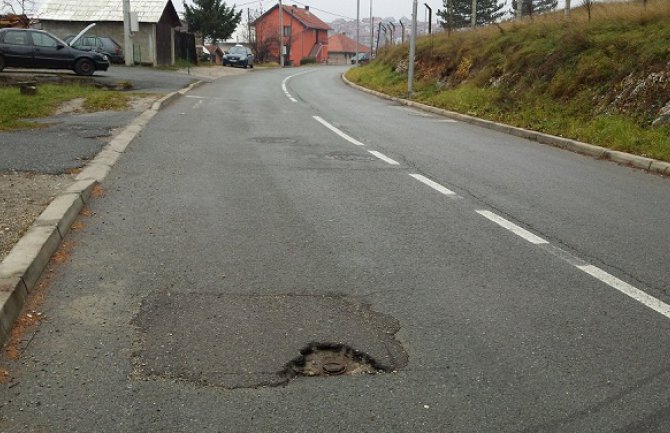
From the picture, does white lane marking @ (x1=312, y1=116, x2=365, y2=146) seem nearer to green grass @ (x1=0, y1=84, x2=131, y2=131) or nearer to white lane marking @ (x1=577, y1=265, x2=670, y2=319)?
green grass @ (x1=0, y1=84, x2=131, y2=131)

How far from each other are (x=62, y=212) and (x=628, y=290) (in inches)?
185

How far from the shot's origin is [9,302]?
3742 mm

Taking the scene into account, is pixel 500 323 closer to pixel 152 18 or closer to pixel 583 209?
pixel 583 209

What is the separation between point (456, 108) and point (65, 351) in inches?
659

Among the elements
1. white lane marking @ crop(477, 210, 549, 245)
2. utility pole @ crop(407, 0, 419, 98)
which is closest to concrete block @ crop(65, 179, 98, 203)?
white lane marking @ crop(477, 210, 549, 245)

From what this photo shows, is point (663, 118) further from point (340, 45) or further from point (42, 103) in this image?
point (340, 45)

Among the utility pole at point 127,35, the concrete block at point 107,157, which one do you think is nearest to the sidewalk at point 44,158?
the concrete block at point 107,157

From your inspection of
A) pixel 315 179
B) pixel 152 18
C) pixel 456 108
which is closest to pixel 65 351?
pixel 315 179

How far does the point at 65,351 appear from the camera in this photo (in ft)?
11.4

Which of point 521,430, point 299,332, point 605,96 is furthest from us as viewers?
point 605,96

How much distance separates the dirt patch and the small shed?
34.8 metres

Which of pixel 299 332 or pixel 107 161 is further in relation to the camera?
pixel 107 161

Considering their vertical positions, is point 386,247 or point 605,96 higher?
point 605,96

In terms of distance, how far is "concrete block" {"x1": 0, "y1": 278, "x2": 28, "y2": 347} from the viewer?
11.7 ft
